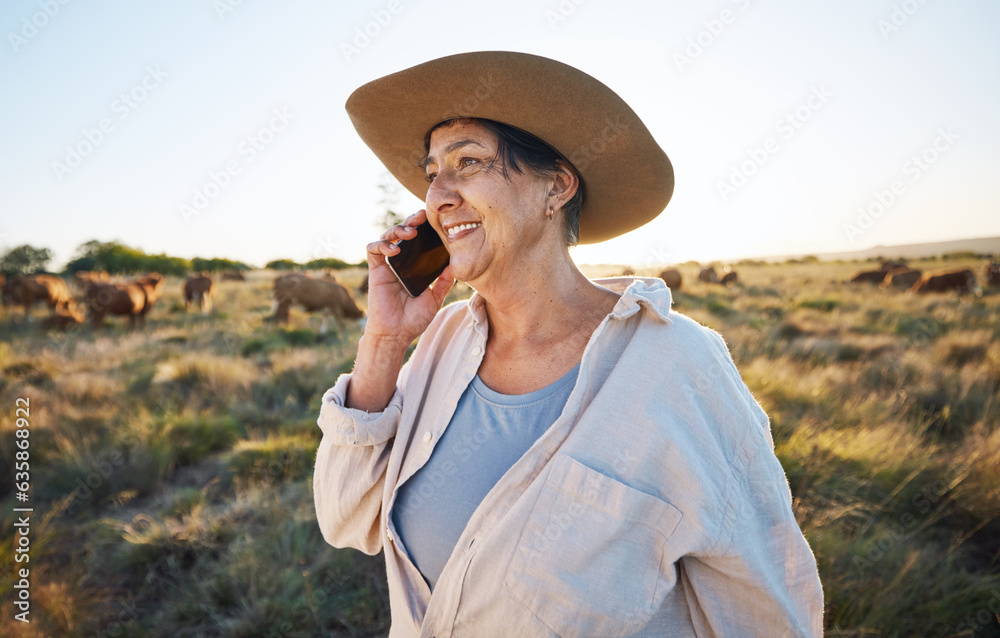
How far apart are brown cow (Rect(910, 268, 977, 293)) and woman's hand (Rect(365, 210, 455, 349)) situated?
24.7m

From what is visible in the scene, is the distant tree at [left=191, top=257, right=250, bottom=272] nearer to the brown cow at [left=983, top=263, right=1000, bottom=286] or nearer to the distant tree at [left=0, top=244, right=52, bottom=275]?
the distant tree at [left=0, top=244, right=52, bottom=275]

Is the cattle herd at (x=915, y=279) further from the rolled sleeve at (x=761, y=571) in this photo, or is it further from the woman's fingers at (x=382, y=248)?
the rolled sleeve at (x=761, y=571)

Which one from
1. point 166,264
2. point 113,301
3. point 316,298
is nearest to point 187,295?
point 113,301

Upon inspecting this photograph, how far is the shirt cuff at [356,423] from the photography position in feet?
6.11

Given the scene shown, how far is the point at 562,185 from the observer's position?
6.68 feet

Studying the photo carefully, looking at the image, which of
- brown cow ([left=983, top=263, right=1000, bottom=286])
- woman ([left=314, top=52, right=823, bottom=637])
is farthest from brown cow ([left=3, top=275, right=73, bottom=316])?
brown cow ([left=983, top=263, right=1000, bottom=286])

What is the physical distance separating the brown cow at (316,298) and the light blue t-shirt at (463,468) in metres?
15.4

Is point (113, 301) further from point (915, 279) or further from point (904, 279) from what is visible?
point (915, 279)

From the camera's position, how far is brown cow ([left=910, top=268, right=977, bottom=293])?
62.9 feet

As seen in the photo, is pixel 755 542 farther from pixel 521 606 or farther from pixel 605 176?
pixel 605 176

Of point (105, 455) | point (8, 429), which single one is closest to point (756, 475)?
point (105, 455)

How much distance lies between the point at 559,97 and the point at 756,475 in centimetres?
143

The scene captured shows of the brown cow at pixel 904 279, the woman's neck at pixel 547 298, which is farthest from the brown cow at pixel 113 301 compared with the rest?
the brown cow at pixel 904 279

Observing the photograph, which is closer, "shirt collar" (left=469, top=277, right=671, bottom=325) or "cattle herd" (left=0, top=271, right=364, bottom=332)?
"shirt collar" (left=469, top=277, right=671, bottom=325)
